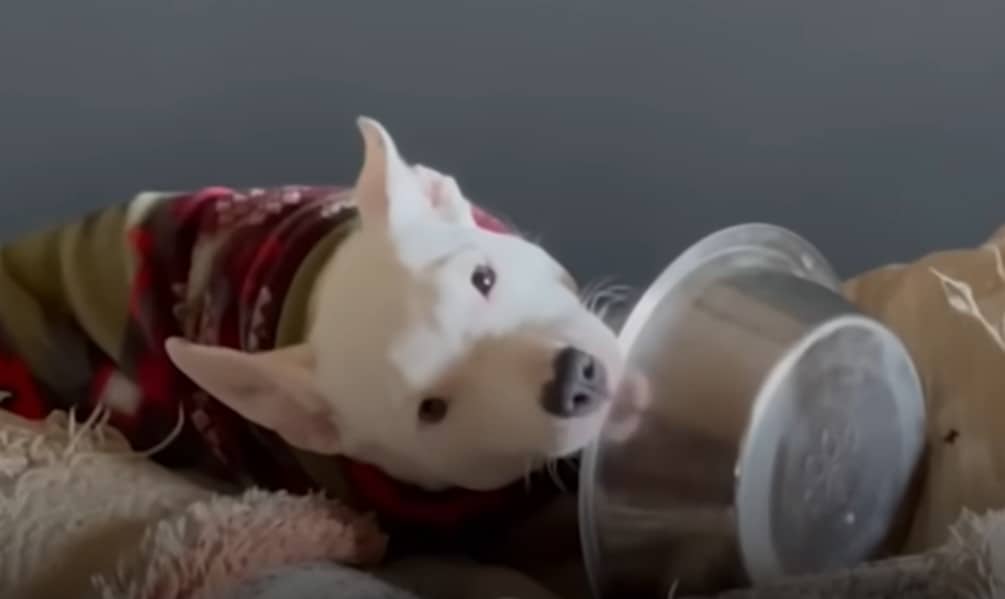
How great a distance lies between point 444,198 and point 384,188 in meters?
0.06

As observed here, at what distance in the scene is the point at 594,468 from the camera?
1.00 metres

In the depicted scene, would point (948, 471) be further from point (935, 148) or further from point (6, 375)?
point (6, 375)

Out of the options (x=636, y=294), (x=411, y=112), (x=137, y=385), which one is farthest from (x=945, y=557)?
(x=411, y=112)

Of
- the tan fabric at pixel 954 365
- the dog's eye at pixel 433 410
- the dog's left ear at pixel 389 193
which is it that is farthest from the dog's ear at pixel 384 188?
the tan fabric at pixel 954 365

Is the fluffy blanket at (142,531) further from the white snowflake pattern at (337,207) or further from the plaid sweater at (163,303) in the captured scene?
the white snowflake pattern at (337,207)

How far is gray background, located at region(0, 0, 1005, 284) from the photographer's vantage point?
1468mm

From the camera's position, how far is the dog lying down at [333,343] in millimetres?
1044

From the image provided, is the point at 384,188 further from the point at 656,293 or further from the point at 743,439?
the point at 743,439

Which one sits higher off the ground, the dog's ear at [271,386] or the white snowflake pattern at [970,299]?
the white snowflake pattern at [970,299]

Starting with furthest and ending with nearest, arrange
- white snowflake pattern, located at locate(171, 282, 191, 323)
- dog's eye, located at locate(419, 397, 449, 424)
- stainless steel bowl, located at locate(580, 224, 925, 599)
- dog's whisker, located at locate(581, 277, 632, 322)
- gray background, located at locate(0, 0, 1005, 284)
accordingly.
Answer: gray background, located at locate(0, 0, 1005, 284) → white snowflake pattern, located at locate(171, 282, 191, 323) → dog's whisker, located at locate(581, 277, 632, 322) → dog's eye, located at locate(419, 397, 449, 424) → stainless steel bowl, located at locate(580, 224, 925, 599)

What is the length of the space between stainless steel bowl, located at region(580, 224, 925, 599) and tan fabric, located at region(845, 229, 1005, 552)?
2cm

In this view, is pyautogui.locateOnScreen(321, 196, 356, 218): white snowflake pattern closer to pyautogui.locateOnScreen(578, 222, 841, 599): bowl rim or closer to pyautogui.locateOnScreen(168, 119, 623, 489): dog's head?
pyautogui.locateOnScreen(168, 119, 623, 489): dog's head

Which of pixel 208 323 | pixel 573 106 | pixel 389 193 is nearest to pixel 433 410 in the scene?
pixel 389 193

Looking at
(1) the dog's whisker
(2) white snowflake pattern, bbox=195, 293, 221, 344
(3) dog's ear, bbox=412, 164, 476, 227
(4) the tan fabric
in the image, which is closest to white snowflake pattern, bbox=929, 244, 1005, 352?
(4) the tan fabric
